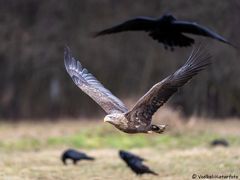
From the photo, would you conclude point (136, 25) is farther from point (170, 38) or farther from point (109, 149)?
point (109, 149)

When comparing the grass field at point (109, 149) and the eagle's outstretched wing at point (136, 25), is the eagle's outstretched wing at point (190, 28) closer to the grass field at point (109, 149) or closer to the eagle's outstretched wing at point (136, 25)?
the eagle's outstretched wing at point (136, 25)

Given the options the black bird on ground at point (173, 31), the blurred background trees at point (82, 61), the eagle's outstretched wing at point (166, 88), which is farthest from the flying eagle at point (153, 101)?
the blurred background trees at point (82, 61)

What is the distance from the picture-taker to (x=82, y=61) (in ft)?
95.8

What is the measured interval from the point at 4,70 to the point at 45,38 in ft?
8.98

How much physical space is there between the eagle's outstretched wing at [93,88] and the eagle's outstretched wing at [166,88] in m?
0.60

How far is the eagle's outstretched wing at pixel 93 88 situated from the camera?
10821 mm

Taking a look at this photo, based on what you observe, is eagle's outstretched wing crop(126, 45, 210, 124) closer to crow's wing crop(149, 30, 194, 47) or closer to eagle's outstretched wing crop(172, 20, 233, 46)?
eagle's outstretched wing crop(172, 20, 233, 46)

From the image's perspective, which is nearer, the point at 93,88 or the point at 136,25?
the point at 93,88

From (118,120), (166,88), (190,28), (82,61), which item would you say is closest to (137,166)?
(190,28)

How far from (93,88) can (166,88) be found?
195cm

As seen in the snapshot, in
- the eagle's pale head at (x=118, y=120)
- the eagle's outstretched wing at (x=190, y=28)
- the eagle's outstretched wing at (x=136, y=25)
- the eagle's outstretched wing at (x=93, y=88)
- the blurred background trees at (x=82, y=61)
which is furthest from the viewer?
the blurred background trees at (x=82, y=61)

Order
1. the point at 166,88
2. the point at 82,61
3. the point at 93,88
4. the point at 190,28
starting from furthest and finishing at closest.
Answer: the point at 82,61
the point at 190,28
the point at 93,88
the point at 166,88

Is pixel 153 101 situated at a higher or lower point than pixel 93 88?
lower

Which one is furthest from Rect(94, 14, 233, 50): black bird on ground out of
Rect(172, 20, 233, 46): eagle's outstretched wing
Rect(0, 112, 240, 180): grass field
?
Rect(0, 112, 240, 180): grass field
